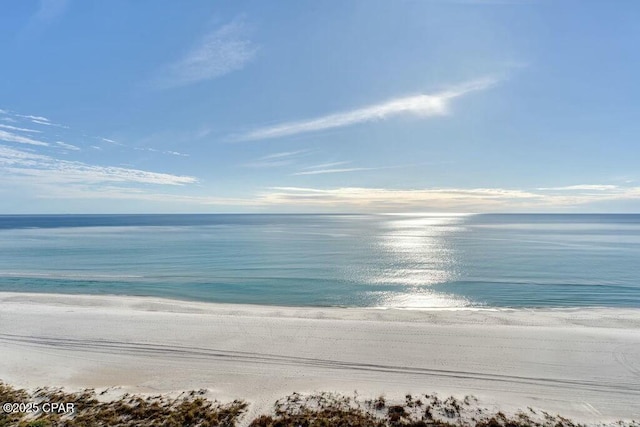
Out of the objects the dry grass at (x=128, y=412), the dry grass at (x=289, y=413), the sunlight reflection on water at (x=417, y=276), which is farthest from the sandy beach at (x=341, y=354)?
the sunlight reflection on water at (x=417, y=276)

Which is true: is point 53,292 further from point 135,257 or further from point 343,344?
point 343,344

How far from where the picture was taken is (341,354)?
49.5 feet

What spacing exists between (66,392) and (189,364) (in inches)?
177

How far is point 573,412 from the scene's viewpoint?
1084 centimetres

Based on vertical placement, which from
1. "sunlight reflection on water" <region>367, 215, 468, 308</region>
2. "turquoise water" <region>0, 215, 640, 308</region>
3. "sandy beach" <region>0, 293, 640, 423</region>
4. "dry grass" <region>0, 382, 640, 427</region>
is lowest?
"sunlight reflection on water" <region>367, 215, 468, 308</region>

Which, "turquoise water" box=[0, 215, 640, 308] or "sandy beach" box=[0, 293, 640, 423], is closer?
"sandy beach" box=[0, 293, 640, 423]

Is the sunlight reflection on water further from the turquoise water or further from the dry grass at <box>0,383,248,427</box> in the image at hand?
the dry grass at <box>0,383,248,427</box>

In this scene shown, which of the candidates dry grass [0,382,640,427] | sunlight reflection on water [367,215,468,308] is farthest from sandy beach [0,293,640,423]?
sunlight reflection on water [367,215,468,308]

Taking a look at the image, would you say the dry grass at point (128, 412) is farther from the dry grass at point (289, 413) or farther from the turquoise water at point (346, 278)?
the turquoise water at point (346, 278)

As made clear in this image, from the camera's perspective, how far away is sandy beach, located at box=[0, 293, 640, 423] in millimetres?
12180

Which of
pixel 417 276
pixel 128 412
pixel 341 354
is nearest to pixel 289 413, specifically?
pixel 341 354

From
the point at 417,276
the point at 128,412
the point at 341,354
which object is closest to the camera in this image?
the point at 128,412

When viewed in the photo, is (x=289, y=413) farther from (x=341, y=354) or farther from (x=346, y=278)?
(x=346, y=278)

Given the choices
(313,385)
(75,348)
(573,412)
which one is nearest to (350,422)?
(313,385)
